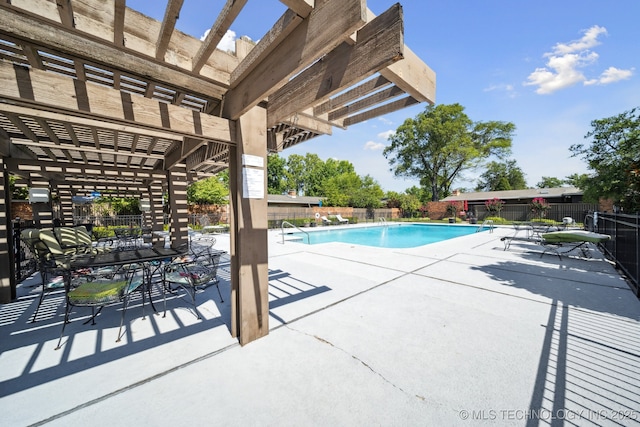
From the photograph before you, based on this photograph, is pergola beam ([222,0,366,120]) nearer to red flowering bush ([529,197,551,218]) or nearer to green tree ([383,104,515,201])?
red flowering bush ([529,197,551,218])

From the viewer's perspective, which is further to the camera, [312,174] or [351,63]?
[312,174]

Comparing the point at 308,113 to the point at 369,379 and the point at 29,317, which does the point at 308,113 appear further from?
the point at 29,317

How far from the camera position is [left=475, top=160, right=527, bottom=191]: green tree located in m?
43.2

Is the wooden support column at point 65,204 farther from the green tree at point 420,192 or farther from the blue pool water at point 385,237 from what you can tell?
the green tree at point 420,192

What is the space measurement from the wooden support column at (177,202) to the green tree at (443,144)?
105ft

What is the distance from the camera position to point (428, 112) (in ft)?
109

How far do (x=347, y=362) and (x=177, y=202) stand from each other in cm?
653

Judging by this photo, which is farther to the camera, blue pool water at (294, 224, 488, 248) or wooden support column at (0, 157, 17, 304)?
blue pool water at (294, 224, 488, 248)

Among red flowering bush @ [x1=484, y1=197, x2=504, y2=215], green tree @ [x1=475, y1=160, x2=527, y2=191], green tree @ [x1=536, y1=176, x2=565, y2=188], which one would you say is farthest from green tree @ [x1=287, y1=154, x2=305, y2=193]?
green tree @ [x1=536, y1=176, x2=565, y2=188]

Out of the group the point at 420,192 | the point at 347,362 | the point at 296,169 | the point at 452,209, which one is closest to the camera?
the point at 347,362

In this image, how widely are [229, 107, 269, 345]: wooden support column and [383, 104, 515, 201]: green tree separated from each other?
33.6m

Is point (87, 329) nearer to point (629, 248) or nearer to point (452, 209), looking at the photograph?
point (629, 248)

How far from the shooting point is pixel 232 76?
252 cm

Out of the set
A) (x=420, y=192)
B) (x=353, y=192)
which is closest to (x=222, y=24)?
(x=353, y=192)
